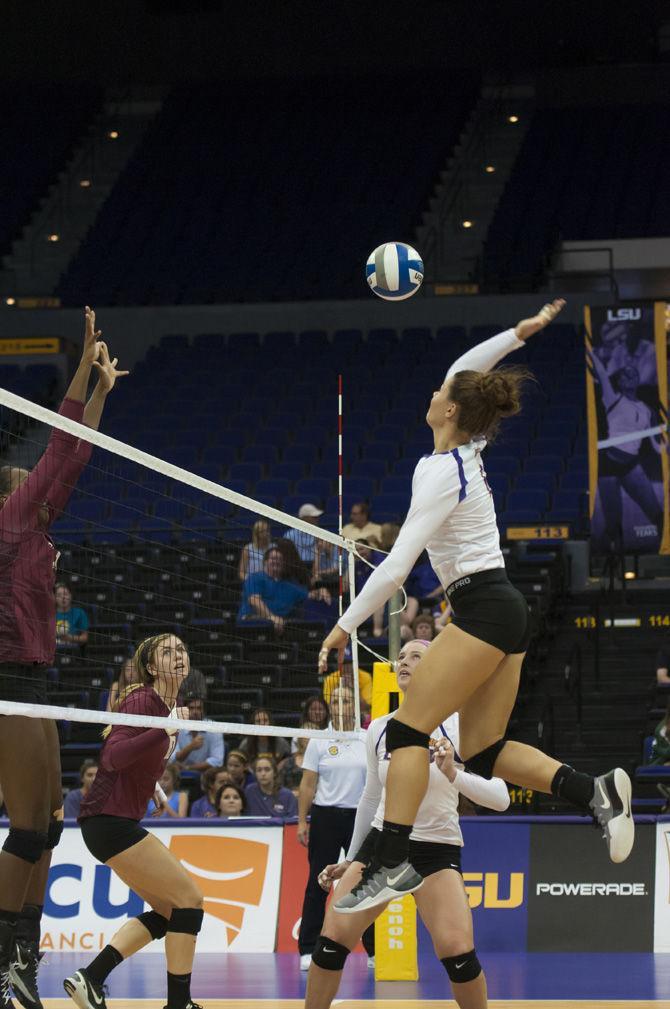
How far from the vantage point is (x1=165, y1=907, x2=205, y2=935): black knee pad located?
6160mm

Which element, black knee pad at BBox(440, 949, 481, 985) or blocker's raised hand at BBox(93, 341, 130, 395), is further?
blocker's raised hand at BBox(93, 341, 130, 395)

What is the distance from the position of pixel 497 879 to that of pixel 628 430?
18.9ft

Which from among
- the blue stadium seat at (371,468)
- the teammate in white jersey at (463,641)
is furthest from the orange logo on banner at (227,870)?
the blue stadium seat at (371,468)

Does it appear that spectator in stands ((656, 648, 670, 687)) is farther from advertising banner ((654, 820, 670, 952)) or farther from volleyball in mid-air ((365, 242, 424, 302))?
volleyball in mid-air ((365, 242, 424, 302))

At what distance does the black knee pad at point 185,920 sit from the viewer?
6.16 metres

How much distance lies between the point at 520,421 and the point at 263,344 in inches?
179

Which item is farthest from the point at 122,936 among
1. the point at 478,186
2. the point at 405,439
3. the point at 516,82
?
the point at 516,82

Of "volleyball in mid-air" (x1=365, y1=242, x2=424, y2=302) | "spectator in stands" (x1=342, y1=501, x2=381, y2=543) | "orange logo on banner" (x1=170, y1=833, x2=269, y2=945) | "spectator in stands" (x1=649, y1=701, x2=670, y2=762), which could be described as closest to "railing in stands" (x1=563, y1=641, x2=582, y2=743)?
"spectator in stands" (x1=649, y1=701, x2=670, y2=762)

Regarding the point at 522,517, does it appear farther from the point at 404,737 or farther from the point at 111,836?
the point at 404,737

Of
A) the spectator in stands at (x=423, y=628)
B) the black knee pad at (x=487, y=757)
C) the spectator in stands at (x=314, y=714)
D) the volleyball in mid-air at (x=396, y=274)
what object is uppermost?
the volleyball in mid-air at (x=396, y=274)

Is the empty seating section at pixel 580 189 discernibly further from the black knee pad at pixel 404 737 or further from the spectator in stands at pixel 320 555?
the black knee pad at pixel 404 737

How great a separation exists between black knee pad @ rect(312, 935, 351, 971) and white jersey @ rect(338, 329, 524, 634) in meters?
1.55

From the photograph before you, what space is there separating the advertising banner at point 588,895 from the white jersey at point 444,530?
5.82 meters

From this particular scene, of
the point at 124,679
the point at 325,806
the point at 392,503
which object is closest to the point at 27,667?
the point at 124,679
